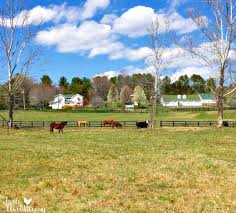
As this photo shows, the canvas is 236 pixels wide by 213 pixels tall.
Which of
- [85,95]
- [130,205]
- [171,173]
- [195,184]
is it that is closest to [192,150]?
[171,173]

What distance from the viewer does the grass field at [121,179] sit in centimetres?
1002

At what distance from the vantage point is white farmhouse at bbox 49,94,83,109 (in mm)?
152875

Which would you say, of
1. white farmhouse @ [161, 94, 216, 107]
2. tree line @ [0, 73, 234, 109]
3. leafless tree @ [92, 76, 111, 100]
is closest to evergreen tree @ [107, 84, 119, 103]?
tree line @ [0, 73, 234, 109]

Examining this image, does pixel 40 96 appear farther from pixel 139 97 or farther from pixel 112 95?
pixel 139 97

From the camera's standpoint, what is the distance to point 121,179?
13.0 meters

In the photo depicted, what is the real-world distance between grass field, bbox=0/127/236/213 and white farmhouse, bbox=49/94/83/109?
5284 inches

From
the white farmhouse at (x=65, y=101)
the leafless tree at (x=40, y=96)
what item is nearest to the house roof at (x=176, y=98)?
the white farmhouse at (x=65, y=101)

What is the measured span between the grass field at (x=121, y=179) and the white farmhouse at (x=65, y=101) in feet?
440

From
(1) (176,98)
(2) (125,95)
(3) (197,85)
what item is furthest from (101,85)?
(3) (197,85)

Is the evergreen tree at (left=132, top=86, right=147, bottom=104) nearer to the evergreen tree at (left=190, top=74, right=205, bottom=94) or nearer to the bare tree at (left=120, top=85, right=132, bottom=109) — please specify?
the bare tree at (left=120, top=85, right=132, bottom=109)

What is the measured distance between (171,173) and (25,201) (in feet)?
19.2

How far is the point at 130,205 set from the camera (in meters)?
9.93

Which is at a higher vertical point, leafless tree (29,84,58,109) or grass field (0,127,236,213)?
leafless tree (29,84,58,109)

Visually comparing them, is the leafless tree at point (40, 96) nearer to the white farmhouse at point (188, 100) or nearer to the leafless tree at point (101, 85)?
the leafless tree at point (101, 85)
